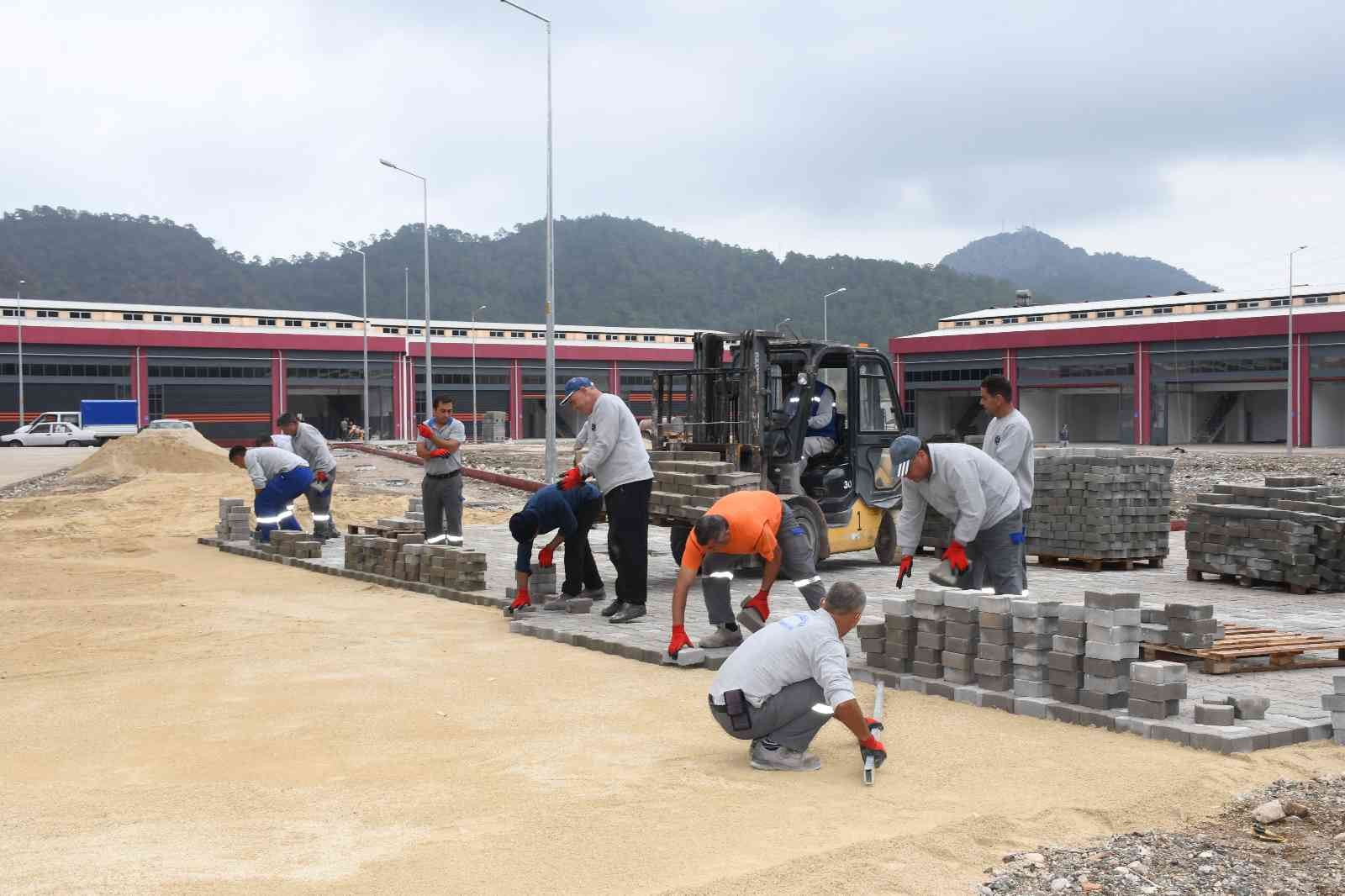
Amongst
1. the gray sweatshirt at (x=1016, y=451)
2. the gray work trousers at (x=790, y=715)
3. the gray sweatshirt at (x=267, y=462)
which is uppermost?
the gray sweatshirt at (x=1016, y=451)

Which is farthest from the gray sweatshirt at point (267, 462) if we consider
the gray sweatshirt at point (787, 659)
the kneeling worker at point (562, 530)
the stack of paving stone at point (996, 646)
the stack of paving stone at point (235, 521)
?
the gray sweatshirt at point (787, 659)

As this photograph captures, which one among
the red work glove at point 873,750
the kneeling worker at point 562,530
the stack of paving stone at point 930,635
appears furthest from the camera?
the kneeling worker at point 562,530

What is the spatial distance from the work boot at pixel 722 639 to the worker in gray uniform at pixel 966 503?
4.84 ft

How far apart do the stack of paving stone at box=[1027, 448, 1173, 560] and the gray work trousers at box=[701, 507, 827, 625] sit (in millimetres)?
6308

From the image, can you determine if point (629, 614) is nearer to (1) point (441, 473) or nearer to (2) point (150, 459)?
(1) point (441, 473)

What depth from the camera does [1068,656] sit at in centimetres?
726

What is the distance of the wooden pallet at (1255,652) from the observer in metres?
8.35

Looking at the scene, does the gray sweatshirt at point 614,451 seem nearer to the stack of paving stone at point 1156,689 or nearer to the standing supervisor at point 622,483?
the standing supervisor at point 622,483

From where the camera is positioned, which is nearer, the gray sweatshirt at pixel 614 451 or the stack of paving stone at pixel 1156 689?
the stack of paving stone at pixel 1156 689

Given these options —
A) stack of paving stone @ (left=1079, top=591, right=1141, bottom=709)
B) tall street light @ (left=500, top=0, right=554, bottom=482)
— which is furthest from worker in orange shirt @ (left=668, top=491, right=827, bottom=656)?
tall street light @ (left=500, top=0, right=554, bottom=482)

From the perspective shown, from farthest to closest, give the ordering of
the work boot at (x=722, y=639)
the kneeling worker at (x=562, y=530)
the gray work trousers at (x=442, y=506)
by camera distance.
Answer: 1. the gray work trousers at (x=442, y=506)
2. the kneeling worker at (x=562, y=530)
3. the work boot at (x=722, y=639)

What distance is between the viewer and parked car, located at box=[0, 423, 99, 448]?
49375 mm

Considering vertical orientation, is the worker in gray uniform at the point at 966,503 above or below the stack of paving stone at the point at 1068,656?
above

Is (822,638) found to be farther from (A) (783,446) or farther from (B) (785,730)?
(A) (783,446)
